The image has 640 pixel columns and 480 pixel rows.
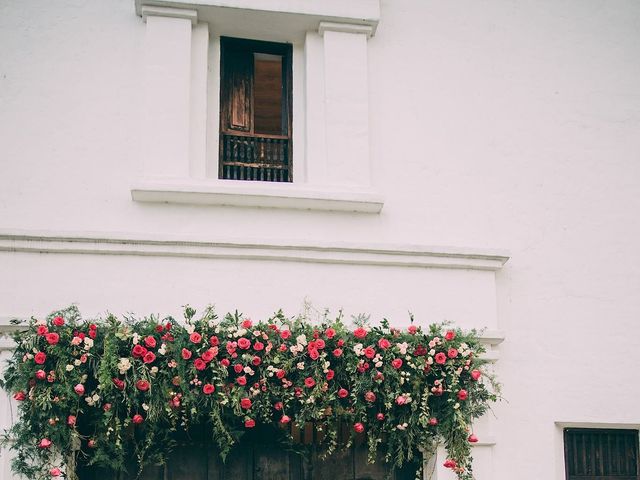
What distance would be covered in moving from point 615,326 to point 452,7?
8.36 ft

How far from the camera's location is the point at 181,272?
6.76 m

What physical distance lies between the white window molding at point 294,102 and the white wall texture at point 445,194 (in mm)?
130

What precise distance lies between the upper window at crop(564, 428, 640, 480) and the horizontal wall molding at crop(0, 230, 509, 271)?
1276 mm

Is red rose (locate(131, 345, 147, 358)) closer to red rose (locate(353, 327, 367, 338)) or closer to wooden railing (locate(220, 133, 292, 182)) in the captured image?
red rose (locate(353, 327, 367, 338))

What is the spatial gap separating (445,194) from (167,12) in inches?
88.9

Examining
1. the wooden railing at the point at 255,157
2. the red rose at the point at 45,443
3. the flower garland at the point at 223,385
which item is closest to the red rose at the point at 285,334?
the flower garland at the point at 223,385

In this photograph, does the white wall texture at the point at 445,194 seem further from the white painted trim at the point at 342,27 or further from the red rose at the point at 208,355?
the red rose at the point at 208,355

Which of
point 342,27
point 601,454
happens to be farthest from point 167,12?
point 601,454

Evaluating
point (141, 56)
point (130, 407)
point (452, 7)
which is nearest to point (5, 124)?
point (141, 56)

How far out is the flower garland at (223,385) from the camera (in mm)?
6227

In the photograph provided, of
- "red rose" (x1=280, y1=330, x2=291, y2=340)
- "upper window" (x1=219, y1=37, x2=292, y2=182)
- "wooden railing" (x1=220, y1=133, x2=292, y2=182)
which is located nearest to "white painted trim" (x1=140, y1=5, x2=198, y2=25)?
"upper window" (x1=219, y1=37, x2=292, y2=182)

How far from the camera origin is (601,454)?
23.4 feet

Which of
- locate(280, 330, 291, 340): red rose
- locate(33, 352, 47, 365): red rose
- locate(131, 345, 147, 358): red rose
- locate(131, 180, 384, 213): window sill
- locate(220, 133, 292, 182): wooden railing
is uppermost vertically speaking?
locate(220, 133, 292, 182): wooden railing

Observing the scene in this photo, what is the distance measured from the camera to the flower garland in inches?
245
